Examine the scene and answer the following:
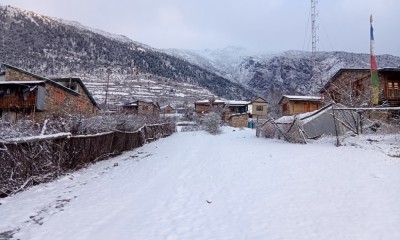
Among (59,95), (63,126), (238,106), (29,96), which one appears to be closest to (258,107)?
(238,106)

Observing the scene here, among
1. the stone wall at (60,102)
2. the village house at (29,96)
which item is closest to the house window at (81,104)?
the stone wall at (60,102)

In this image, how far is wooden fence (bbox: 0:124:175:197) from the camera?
716 cm

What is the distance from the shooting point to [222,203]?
21.2 feet

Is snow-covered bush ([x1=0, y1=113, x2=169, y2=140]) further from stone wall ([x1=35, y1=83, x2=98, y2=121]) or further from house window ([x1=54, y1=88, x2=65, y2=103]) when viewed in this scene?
house window ([x1=54, y1=88, x2=65, y2=103])

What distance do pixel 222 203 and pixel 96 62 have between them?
123443mm

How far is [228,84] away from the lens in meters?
162

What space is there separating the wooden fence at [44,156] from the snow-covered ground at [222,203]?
38 centimetres

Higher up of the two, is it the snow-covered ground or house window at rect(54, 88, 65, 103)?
house window at rect(54, 88, 65, 103)

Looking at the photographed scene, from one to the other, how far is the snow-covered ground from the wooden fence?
0.38m

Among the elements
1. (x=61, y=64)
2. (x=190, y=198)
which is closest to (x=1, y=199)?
(x=190, y=198)

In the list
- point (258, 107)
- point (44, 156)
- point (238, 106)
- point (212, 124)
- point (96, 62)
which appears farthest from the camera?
point (96, 62)

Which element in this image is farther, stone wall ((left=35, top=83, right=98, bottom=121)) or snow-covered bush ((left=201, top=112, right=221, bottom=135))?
snow-covered bush ((left=201, top=112, right=221, bottom=135))

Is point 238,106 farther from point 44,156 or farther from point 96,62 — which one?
point 96,62

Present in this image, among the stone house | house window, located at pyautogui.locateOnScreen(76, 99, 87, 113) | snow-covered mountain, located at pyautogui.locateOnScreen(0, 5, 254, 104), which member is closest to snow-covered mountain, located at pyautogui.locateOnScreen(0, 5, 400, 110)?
snow-covered mountain, located at pyautogui.locateOnScreen(0, 5, 254, 104)
